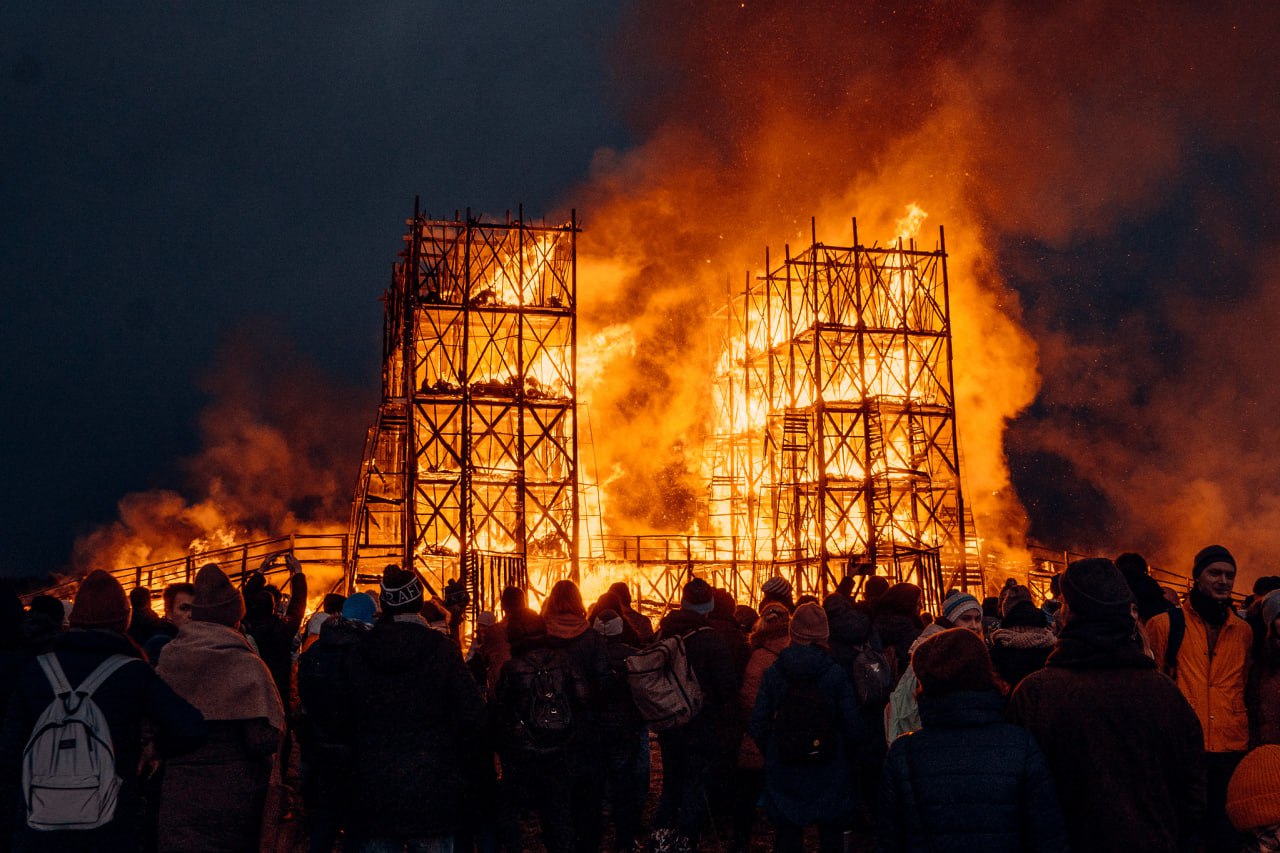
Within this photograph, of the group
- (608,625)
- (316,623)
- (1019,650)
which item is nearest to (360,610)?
(608,625)

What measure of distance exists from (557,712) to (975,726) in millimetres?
2872

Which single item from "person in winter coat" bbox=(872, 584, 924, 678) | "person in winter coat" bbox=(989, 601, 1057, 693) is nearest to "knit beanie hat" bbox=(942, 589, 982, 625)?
"person in winter coat" bbox=(989, 601, 1057, 693)

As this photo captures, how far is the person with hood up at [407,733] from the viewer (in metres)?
5.17

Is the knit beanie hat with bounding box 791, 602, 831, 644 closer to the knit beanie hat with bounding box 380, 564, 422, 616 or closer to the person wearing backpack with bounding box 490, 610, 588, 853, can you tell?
the person wearing backpack with bounding box 490, 610, 588, 853

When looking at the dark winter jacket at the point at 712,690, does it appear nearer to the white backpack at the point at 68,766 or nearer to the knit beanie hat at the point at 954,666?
the knit beanie hat at the point at 954,666

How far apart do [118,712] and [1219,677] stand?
529 centimetres

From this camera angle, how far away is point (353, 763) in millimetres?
5312

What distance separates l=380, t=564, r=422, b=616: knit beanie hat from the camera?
554 cm

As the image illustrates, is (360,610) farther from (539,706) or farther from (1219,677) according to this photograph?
(1219,677)

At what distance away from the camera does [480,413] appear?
1105 inches

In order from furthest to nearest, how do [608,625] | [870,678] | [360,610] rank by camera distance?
[608,625]
[870,678]
[360,610]

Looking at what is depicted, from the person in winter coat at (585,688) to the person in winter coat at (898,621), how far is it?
2277 millimetres

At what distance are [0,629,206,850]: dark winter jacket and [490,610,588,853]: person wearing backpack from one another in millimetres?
2044

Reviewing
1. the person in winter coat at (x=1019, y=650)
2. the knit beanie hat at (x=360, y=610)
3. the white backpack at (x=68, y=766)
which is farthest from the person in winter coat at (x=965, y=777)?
the knit beanie hat at (x=360, y=610)
